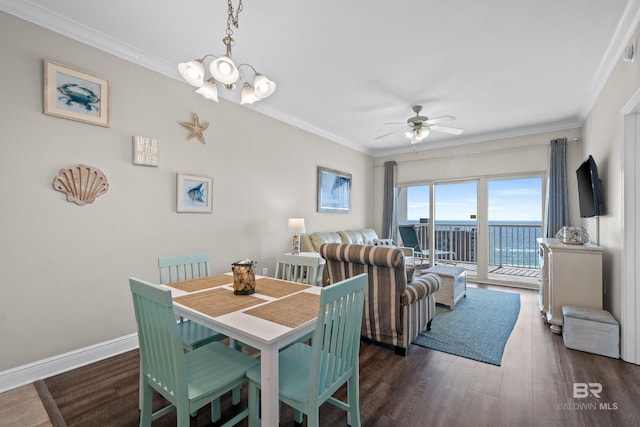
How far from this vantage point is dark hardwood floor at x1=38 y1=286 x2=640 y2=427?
1.74 metres

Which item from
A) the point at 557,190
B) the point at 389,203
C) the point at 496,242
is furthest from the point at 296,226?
the point at 496,242

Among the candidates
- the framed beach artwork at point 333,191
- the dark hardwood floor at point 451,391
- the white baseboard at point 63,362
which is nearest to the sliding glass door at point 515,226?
the framed beach artwork at point 333,191

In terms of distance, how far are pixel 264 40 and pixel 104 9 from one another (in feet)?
3.89

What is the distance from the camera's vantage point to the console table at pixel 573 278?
282cm

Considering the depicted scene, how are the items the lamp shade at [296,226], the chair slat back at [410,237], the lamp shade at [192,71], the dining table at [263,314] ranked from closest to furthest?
the dining table at [263,314] < the lamp shade at [192,71] < the lamp shade at [296,226] < the chair slat back at [410,237]

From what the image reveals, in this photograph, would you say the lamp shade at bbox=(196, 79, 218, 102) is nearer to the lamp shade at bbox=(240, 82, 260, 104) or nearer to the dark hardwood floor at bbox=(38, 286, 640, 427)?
the lamp shade at bbox=(240, 82, 260, 104)

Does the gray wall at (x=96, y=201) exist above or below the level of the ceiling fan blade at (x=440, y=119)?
below

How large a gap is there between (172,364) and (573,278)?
3.64 metres

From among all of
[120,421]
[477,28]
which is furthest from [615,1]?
[120,421]

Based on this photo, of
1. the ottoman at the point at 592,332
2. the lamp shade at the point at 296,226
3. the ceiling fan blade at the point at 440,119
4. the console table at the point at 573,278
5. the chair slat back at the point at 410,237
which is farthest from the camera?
the chair slat back at the point at 410,237

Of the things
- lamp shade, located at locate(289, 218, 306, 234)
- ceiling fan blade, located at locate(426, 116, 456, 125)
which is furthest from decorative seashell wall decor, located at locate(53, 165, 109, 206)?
ceiling fan blade, located at locate(426, 116, 456, 125)

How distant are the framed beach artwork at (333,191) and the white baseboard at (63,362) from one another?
3.34 meters

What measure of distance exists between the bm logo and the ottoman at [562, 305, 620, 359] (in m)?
0.62

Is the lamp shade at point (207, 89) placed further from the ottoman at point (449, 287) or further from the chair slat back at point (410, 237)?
the chair slat back at point (410, 237)
